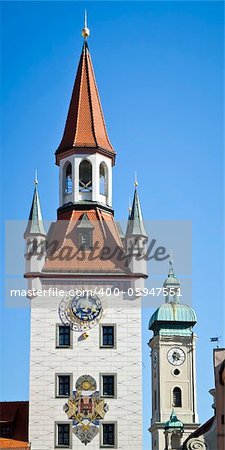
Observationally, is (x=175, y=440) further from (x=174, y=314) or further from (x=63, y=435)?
(x=63, y=435)

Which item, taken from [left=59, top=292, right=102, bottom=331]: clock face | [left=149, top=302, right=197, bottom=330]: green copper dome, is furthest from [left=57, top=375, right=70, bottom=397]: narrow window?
[left=149, top=302, right=197, bottom=330]: green copper dome

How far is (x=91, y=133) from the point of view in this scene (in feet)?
219

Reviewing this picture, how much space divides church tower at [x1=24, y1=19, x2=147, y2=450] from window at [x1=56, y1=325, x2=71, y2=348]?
53mm

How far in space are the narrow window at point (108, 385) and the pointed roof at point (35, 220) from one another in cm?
879

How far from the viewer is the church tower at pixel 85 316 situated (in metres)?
58.5

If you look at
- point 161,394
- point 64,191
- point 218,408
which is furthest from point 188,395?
point 218,408

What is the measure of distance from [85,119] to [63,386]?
55.4 ft

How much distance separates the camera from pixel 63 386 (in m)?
59.2

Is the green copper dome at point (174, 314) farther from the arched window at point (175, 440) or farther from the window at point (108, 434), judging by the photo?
the window at point (108, 434)

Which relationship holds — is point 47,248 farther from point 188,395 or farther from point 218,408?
point 188,395

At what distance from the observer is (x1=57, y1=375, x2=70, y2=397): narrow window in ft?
194

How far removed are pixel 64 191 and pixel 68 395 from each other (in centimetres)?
1292

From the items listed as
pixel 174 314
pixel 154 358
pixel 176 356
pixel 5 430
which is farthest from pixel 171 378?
pixel 5 430

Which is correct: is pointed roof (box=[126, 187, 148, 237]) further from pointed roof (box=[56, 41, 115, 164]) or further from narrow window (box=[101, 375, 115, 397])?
narrow window (box=[101, 375, 115, 397])
